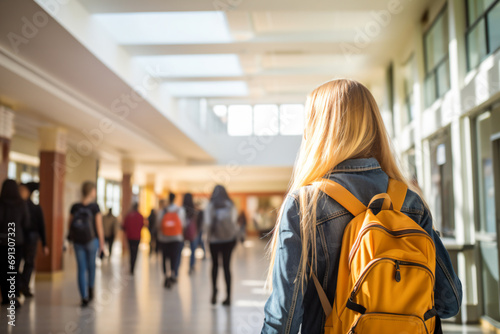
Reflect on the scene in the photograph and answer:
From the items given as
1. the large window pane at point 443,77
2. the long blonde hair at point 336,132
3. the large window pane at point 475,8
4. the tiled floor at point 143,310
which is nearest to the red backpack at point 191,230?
the tiled floor at point 143,310

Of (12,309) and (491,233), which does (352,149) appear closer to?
(491,233)

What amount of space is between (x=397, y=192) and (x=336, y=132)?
261 millimetres

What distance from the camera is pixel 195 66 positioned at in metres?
10.5

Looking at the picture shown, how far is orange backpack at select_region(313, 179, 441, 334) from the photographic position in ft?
4.09

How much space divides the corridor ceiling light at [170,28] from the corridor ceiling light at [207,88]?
345 cm

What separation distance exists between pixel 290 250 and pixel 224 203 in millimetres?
5886

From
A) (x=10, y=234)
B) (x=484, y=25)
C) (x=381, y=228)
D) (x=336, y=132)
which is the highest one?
(x=484, y=25)

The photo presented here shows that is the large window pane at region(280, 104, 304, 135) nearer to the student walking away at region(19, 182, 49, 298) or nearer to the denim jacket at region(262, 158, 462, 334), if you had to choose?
the student walking away at region(19, 182, 49, 298)

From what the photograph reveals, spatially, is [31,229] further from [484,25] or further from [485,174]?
[484,25]

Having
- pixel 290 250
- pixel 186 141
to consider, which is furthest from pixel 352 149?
pixel 186 141

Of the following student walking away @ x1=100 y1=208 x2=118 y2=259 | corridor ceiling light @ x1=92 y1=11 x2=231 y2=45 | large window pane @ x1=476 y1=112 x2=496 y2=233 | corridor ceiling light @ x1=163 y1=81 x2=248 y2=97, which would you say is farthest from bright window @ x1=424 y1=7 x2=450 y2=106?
student walking away @ x1=100 y1=208 x2=118 y2=259

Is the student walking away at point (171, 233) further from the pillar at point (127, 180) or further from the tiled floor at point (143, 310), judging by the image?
the pillar at point (127, 180)

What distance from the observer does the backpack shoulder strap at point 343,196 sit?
1.39 metres

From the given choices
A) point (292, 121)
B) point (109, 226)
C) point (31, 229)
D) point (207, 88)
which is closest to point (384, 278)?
point (31, 229)
